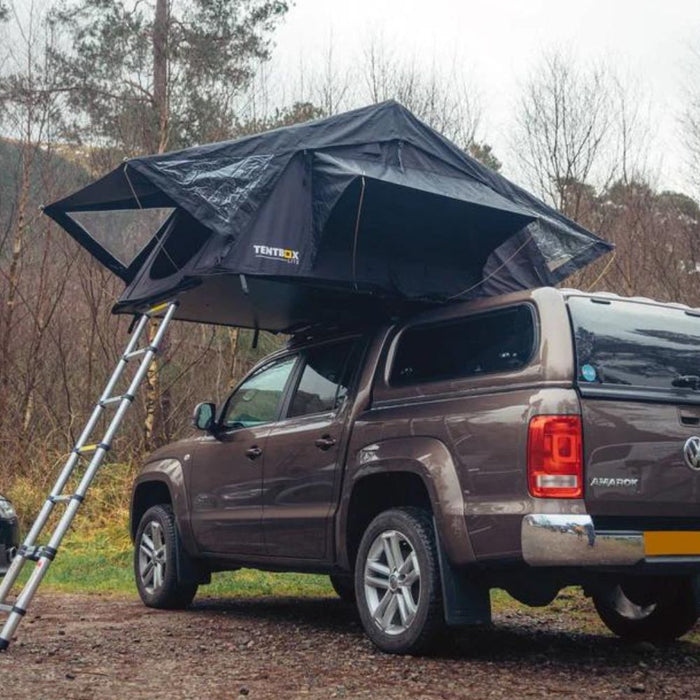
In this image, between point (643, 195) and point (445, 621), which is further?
point (643, 195)

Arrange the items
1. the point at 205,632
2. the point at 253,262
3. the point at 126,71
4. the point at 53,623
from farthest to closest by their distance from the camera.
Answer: the point at 126,71 < the point at 53,623 < the point at 205,632 < the point at 253,262

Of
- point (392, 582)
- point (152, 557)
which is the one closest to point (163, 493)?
point (152, 557)

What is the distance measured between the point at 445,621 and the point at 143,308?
329 centimetres

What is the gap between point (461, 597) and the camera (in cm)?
538

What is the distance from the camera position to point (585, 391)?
5.07 metres

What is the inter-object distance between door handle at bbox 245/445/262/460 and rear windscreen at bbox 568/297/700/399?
8.63 feet

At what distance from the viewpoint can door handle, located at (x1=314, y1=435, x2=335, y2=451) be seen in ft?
21.0

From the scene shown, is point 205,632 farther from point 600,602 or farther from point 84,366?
point 84,366

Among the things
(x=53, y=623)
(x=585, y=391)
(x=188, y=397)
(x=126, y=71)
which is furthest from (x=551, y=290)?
(x=126, y=71)

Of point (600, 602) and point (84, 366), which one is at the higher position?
point (84, 366)

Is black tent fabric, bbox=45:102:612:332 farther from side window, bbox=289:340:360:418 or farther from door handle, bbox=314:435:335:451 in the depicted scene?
door handle, bbox=314:435:335:451

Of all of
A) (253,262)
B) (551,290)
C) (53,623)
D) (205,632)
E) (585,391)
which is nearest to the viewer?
(585,391)

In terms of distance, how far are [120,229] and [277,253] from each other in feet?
6.93

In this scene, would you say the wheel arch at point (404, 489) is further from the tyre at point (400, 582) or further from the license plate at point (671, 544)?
the license plate at point (671, 544)
